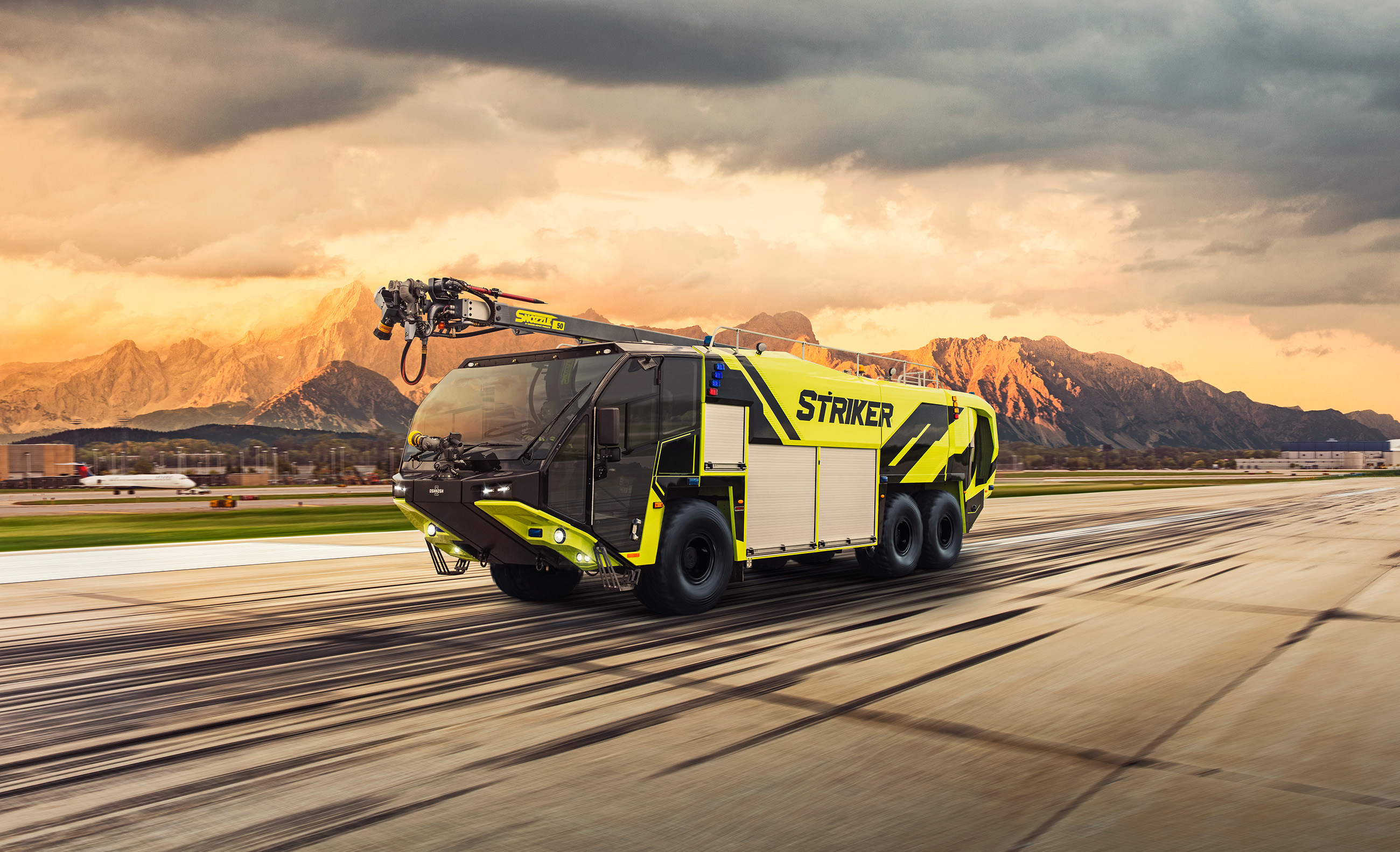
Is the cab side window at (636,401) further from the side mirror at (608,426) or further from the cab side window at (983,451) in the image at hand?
the cab side window at (983,451)

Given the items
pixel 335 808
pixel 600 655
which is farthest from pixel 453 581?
pixel 335 808

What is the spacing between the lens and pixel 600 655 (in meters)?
7.56

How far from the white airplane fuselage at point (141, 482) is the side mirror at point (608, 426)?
66.6 meters

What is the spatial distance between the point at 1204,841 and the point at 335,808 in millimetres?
3782

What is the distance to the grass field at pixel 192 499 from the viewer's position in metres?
48.1

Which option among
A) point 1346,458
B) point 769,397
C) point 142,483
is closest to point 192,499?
point 142,483

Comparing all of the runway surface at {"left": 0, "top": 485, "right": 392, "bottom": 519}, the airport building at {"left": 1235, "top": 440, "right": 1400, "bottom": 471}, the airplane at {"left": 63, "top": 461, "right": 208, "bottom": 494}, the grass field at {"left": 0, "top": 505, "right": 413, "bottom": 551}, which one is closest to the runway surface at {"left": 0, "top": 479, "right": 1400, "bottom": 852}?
the grass field at {"left": 0, "top": 505, "right": 413, "bottom": 551}

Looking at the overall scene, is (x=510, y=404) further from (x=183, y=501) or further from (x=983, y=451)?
(x=183, y=501)

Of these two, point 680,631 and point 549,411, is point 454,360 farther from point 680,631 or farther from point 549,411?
point 680,631

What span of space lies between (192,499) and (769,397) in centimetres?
5082

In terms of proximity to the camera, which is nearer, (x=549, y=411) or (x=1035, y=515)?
(x=549, y=411)

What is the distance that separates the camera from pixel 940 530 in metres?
13.8

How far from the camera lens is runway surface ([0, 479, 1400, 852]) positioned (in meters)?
4.08

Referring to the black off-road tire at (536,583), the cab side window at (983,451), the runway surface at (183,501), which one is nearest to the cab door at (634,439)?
the black off-road tire at (536,583)
